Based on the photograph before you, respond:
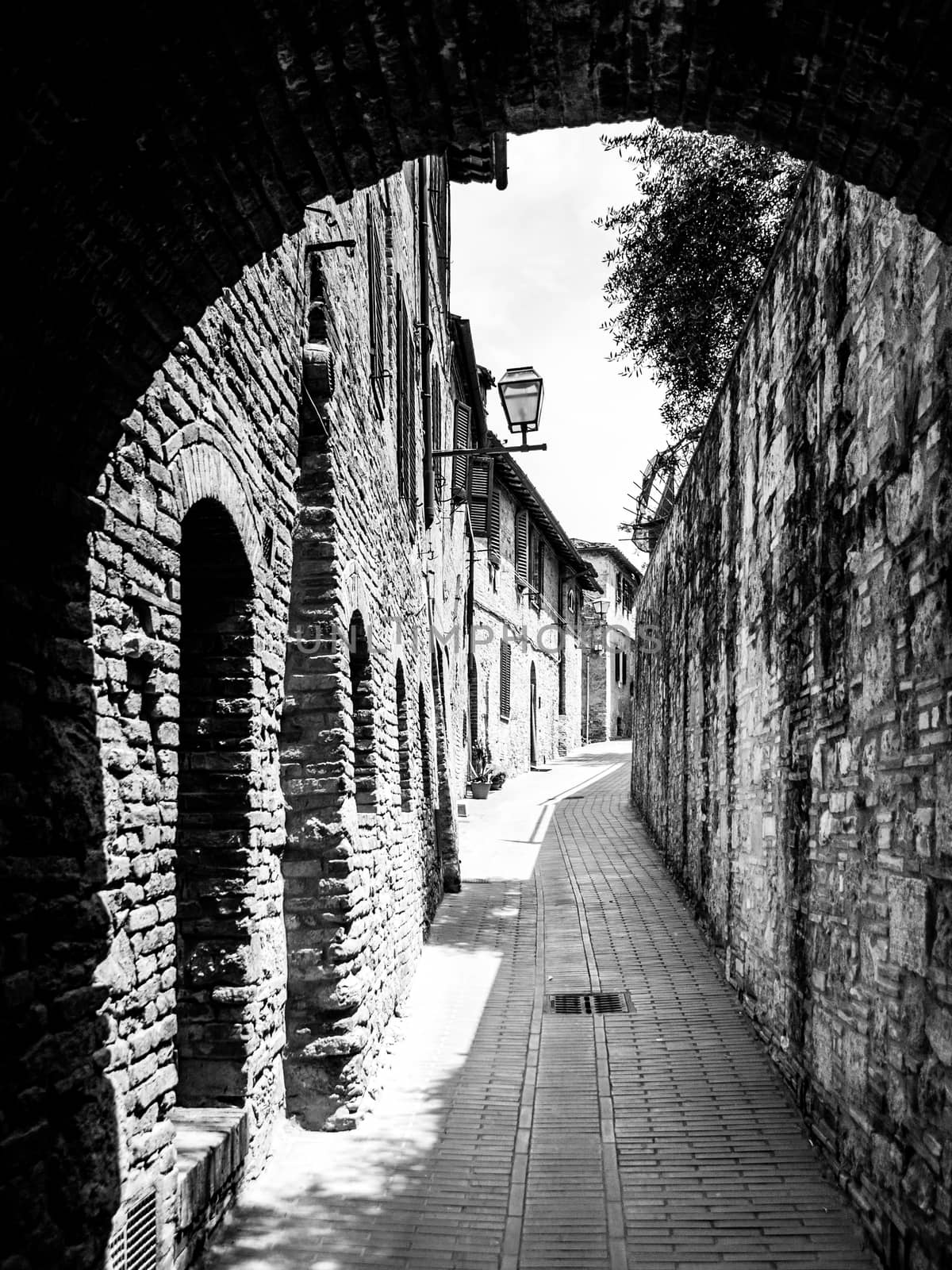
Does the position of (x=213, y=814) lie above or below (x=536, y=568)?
below

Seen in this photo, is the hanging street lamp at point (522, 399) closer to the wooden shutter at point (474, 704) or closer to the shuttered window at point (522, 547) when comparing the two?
the wooden shutter at point (474, 704)

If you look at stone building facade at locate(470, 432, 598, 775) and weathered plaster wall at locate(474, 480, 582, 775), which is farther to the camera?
weathered plaster wall at locate(474, 480, 582, 775)

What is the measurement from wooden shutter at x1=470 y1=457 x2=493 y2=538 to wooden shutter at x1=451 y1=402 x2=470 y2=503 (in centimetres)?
216

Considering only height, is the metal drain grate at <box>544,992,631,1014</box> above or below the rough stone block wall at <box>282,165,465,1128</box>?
below

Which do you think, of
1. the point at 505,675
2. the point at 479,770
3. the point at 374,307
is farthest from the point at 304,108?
the point at 505,675

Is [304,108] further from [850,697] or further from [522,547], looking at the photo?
[522,547]

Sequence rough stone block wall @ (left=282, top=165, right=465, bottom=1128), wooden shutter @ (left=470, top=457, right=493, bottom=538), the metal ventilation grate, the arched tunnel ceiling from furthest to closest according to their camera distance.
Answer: wooden shutter @ (left=470, top=457, right=493, bottom=538) < rough stone block wall @ (left=282, top=165, right=465, bottom=1128) < the metal ventilation grate < the arched tunnel ceiling

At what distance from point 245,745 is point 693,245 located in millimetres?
11766

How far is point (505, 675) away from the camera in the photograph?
27.5 metres

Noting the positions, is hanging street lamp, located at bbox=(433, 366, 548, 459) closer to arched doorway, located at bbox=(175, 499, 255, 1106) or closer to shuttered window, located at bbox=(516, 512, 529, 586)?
arched doorway, located at bbox=(175, 499, 255, 1106)

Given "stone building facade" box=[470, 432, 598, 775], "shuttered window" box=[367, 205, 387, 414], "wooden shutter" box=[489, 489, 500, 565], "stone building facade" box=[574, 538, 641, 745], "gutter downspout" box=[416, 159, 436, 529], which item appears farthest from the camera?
"stone building facade" box=[574, 538, 641, 745]

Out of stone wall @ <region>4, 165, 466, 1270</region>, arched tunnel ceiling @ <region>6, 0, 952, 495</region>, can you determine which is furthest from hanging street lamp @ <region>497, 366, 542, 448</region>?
arched tunnel ceiling @ <region>6, 0, 952, 495</region>

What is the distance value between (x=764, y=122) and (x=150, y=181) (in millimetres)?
1578

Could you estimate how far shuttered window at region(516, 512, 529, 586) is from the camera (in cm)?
2867
